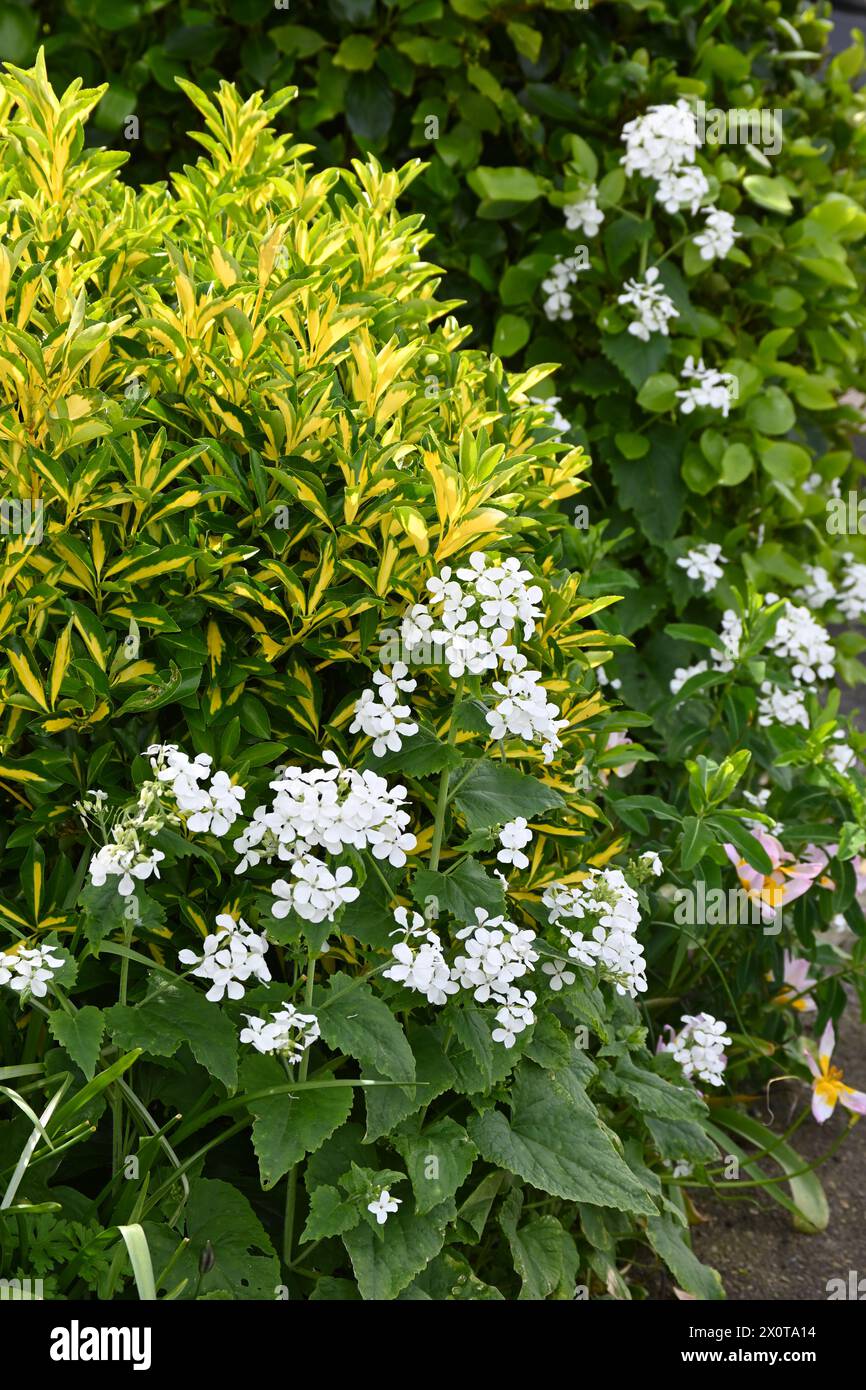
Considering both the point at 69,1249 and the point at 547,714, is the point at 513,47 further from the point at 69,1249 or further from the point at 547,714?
the point at 69,1249

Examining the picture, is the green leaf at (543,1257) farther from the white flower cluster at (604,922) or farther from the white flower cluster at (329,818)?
the white flower cluster at (329,818)

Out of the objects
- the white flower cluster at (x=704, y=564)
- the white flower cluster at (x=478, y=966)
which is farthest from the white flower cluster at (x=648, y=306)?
the white flower cluster at (x=478, y=966)

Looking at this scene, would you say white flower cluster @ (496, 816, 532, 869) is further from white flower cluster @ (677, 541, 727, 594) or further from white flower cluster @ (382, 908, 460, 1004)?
white flower cluster @ (677, 541, 727, 594)

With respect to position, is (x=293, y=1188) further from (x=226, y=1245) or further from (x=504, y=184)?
(x=504, y=184)

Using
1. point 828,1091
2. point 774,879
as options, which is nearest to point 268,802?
point 774,879

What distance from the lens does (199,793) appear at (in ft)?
4.97

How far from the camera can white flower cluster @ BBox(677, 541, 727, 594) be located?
3.10 metres

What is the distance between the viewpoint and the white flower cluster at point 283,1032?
157 centimetres

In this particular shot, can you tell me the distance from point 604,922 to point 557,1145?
0.30 metres

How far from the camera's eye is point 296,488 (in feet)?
5.58

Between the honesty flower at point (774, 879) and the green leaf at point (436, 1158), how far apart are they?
Answer: 0.90 metres

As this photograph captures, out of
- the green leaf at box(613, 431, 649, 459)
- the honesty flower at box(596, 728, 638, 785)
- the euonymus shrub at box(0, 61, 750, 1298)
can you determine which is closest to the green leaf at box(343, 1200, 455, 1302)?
the euonymus shrub at box(0, 61, 750, 1298)

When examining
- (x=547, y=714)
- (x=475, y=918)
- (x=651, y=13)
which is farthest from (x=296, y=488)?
(x=651, y=13)
